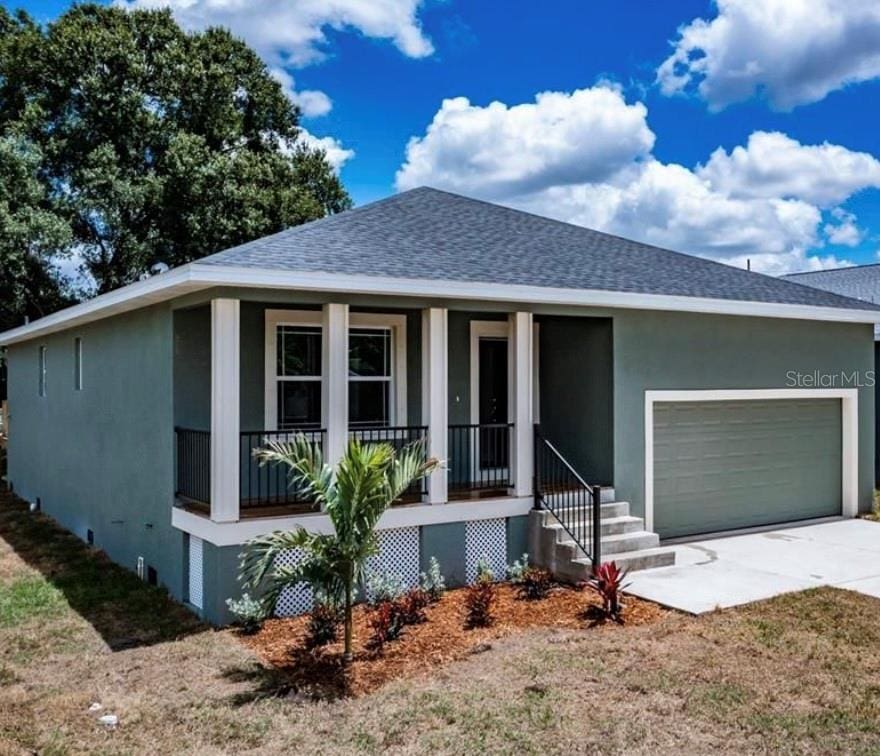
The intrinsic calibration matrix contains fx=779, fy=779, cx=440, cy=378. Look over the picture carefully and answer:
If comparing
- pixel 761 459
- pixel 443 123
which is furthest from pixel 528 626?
pixel 443 123

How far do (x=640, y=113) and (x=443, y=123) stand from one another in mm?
4813

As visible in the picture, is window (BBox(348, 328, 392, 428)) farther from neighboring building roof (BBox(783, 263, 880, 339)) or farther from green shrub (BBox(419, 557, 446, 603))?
neighboring building roof (BBox(783, 263, 880, 339))

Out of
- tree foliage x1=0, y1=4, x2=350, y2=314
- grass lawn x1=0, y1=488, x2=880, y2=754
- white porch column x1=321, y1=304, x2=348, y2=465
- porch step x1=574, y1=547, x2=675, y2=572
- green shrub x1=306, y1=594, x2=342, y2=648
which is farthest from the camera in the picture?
tree foliage x1=0, y1=4, x2=350, y2=314

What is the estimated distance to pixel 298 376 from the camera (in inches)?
376

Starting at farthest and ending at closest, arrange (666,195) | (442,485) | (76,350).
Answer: (666,195) → (76,350) → (442,485)

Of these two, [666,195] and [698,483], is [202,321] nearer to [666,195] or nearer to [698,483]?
[698,483]

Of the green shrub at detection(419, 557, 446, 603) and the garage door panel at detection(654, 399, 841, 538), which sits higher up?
the garage door panel at detection(654, 399, 841, 538)

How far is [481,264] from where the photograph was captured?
9.41m

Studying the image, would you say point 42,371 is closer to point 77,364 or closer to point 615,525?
point 77,364

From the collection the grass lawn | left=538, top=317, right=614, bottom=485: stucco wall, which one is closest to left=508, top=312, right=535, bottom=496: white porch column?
left=538, top=317, right=614, bottom=485: stucco wall

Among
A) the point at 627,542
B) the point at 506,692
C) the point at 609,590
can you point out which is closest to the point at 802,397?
the point at 627,542

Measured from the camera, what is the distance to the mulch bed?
6000 mm

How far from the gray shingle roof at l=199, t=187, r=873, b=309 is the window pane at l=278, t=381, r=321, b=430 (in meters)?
1.85

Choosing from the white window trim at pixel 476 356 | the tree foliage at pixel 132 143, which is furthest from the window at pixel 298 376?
the tree foliage at pixel 132 143
